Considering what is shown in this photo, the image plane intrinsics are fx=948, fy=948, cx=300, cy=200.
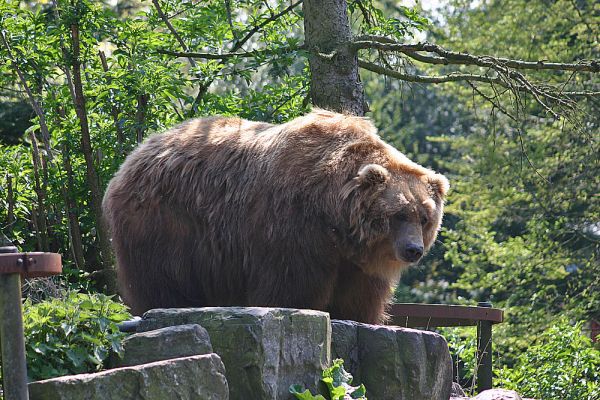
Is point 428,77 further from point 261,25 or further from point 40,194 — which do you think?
point 40,194

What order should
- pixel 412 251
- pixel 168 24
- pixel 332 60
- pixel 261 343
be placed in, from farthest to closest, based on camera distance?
pixel 168 24 < pixel 332 60 < pixel 412 251 < pixel 261 343

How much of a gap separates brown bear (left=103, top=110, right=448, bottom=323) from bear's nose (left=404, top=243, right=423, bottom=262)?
0.01m

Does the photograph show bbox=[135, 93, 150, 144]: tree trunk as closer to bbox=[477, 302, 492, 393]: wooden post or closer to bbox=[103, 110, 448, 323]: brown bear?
bbox=[103, 110, 448, 323]: brown bear

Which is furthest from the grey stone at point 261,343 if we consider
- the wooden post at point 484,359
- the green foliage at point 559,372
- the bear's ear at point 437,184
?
the green foliage at point 559,372

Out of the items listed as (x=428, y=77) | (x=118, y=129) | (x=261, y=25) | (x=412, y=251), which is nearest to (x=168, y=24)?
(x=261, y=25)

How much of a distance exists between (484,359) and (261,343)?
371cm

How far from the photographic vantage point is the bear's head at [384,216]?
253 inches

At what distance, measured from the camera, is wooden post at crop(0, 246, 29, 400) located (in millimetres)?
3604

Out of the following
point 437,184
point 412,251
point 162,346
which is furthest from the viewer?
point 437,184

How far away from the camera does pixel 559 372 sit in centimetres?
948

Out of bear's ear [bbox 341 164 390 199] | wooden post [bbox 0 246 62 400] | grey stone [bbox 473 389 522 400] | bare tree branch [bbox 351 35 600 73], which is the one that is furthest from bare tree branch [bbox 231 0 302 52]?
wooden post [bbox 0 246 62 400]

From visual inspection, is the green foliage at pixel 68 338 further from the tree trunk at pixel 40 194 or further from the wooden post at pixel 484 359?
the tree trunk at pixel 40 194

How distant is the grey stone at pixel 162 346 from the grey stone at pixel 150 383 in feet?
0.59

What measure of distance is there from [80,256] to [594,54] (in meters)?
12.5
